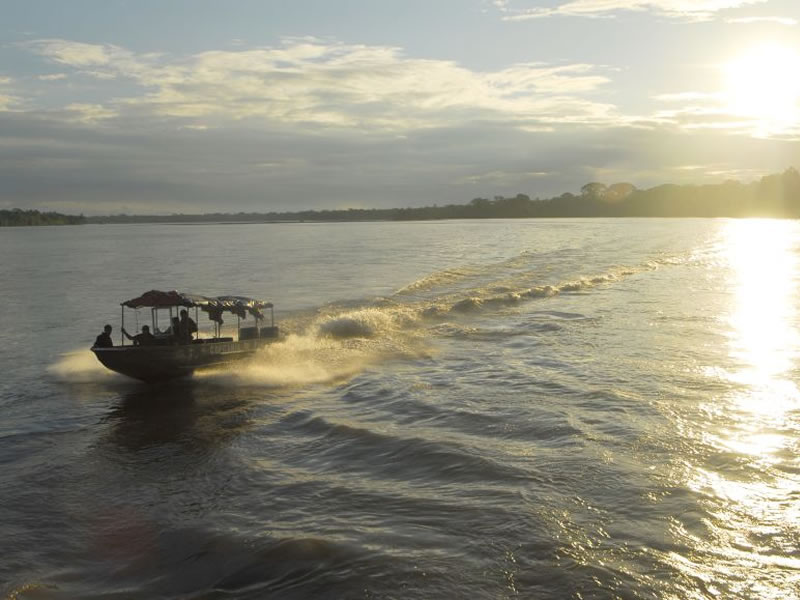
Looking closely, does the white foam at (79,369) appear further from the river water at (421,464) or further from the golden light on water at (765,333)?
the golden light on water at (765,333)

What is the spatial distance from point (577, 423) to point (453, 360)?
8.70 meters

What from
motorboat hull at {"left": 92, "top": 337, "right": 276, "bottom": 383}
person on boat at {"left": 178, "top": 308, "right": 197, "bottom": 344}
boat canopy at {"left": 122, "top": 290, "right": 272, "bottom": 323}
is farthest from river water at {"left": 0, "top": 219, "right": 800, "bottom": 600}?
boat canopy at {"left": 122, "top": 290, "right": 272, "bottom": 323}

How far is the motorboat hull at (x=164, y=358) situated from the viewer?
840 inches

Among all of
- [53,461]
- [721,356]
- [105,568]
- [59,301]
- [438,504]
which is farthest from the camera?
[59,301]

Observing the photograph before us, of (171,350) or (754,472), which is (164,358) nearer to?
(171,350)

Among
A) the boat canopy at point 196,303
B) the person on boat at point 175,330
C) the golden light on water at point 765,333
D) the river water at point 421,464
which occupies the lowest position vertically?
the river water at point 421,464

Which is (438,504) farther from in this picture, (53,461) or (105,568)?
(53,461)

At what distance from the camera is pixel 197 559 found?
11.0 meters

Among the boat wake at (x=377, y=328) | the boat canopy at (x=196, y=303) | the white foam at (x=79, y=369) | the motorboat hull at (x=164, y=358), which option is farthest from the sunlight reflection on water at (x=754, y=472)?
the white foam at (x=79, y=369)

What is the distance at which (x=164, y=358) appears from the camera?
21.8 metres

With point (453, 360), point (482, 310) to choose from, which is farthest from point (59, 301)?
point (453, 360)

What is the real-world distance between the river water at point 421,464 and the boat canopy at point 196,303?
5.73 ft

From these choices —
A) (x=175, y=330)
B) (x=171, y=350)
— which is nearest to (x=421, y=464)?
(x=171, y=350)

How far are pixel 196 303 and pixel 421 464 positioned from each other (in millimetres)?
11065
